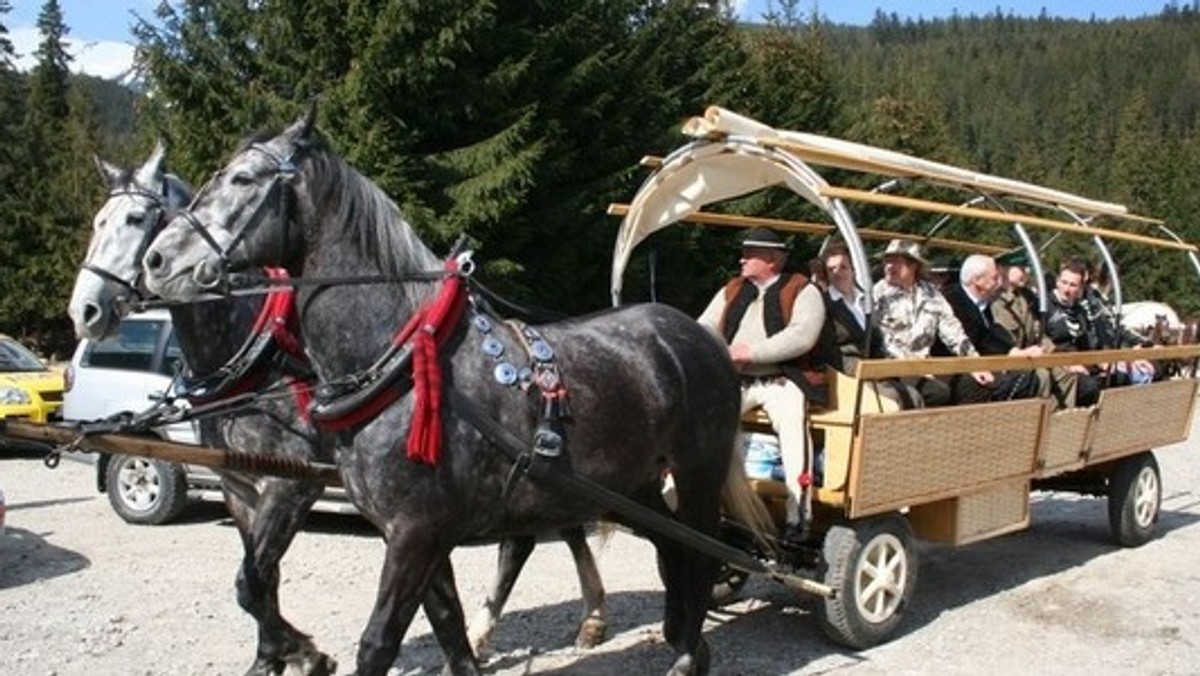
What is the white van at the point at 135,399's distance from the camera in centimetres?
977

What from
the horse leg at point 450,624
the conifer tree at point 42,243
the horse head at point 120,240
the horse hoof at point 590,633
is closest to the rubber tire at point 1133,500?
the horse hoof at point 590,633

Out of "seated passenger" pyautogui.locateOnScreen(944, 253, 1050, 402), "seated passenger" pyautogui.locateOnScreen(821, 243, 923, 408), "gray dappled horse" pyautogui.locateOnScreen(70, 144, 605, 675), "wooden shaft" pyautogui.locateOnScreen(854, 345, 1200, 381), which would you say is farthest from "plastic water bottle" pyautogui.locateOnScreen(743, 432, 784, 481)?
"gray dappled horse" pyautogui.locateOnScreen(70, 144, 605, 675)

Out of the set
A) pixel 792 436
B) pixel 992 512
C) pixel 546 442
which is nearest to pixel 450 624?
pixel 546 442

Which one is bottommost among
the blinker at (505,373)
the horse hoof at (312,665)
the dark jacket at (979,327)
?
the horse hoof at (312,665)

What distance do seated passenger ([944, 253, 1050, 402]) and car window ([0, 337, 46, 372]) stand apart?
465 inches

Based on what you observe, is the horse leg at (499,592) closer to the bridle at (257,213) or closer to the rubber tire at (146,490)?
the bridle at (257,213)

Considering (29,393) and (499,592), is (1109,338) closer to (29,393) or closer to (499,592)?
(499,592)

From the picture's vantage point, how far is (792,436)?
6055 mm

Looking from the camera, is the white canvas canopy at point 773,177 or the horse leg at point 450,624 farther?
the white canvas canopy at point 773,177

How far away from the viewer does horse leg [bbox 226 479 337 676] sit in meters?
5.32

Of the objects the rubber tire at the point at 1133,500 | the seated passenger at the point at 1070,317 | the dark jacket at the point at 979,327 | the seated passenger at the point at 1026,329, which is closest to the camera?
Answer: the dark jacket at the point at 979,327

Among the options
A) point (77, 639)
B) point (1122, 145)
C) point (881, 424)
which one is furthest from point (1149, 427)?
point (1122, 145)

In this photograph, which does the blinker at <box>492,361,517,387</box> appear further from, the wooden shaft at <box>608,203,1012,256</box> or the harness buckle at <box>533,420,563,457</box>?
the wooden shaft at <box>608,203,1012,256</box>

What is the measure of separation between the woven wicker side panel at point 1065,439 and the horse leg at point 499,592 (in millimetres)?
3484
